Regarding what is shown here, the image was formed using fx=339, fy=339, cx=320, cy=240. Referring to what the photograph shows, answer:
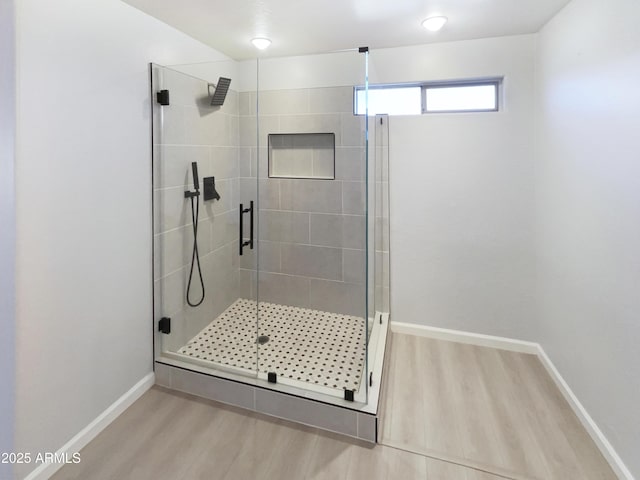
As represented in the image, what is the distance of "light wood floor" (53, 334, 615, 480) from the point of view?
160 centimetres

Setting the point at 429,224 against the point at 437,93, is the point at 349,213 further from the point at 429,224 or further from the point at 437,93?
the point at 437,93

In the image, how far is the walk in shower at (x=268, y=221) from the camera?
7.55 feet

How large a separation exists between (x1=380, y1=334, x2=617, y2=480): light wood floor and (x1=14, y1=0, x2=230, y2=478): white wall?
1609mm

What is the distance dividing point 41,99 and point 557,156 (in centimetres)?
286

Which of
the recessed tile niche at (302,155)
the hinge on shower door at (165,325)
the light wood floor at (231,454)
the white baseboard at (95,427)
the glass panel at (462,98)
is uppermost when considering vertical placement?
the glass panel at (462,98)

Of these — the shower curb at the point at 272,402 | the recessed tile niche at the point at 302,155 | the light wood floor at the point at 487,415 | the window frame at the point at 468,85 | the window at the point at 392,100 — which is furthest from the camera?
the recessed tile niche at the point at 302,155

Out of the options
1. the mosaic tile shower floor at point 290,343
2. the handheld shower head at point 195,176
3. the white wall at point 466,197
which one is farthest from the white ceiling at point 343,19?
the mosaic tile shower floor at point 290,343

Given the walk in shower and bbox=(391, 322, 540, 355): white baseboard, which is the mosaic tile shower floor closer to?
the walk in shower

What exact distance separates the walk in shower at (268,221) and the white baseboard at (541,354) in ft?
1.12

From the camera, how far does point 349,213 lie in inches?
112

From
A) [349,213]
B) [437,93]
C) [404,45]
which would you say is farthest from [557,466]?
[404,45]

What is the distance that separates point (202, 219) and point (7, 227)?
4.18 ft

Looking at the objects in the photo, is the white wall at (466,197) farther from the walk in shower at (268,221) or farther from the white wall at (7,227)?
the white wall at (7,227)

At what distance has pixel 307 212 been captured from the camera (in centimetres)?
296
